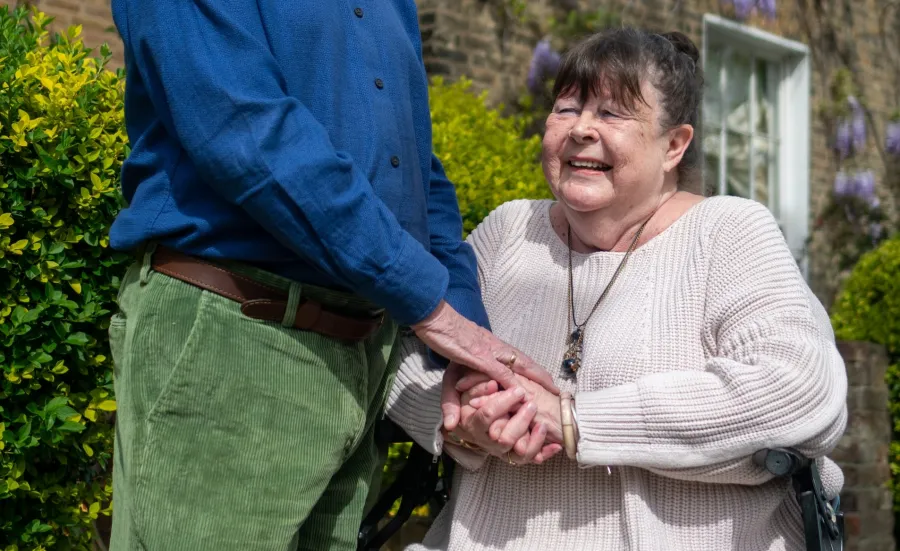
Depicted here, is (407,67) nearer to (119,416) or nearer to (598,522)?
(119,416)

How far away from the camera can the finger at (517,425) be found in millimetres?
2232

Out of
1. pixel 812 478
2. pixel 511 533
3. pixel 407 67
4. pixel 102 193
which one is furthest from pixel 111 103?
pixel 812 478

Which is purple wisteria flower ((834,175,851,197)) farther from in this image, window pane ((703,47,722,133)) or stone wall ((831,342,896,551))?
stone wall ((831,342,896,551))

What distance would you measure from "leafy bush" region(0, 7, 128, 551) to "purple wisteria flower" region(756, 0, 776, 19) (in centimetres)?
743

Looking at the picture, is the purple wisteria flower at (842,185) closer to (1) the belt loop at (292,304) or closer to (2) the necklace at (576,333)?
(2) the necklace at (576,333)

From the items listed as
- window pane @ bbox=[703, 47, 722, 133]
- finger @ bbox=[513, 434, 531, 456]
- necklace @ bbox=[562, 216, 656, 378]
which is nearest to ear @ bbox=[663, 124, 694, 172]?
necklace @ bbox=[562, 216, 656, 378]

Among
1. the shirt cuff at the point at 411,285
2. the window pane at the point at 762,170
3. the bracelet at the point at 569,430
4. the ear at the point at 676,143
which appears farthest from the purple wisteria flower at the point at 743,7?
the shirt cuff at the point at 411,285

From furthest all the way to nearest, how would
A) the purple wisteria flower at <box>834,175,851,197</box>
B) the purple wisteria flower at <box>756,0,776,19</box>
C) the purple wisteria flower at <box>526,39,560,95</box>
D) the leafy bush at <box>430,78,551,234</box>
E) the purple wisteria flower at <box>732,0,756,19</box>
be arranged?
the purple wisteria flower at <box>834,175,851,197</box> < the purple wisteria flower at <box>756,0,776,19</box> < the purple wisteria flower at <box>732,0,756,19</box> < the purple wisteria flower at <box>526,39,560,95</box> < the leafy bush at <box>430,78,551,234</box>

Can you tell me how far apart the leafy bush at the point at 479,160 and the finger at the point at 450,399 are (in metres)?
1.85

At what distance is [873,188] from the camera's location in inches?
391

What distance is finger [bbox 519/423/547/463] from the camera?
7.42 ft

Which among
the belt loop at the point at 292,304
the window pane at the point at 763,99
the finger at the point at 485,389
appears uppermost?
the belt loop at the point at 292,304

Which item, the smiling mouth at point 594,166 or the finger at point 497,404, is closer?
the finger at point 497,404

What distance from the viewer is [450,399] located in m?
2.30
